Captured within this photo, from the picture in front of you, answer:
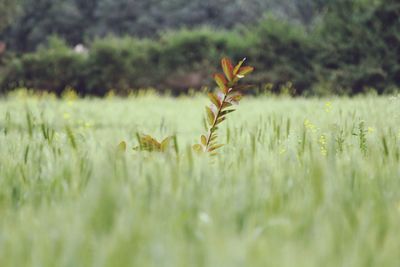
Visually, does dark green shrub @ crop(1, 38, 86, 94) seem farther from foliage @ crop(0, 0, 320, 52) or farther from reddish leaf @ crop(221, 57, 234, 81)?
foliage @ crop(0, 0, 320, 52)

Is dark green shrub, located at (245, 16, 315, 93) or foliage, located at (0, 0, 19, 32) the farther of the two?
foliage, located at (0, 0, 19, 32)

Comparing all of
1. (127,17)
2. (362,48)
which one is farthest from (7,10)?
(362,48)

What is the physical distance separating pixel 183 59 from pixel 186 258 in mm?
15862

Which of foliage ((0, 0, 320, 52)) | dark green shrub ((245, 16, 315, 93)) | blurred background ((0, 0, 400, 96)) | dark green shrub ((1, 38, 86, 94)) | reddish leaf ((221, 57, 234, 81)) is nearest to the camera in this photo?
reddish leaf ((221, 57, 234, 81))

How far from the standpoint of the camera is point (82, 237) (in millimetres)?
1239

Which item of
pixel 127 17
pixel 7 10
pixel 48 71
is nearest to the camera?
pixel 48 71

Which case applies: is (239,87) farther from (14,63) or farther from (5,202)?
(14,63)

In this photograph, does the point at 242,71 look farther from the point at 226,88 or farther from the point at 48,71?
the point at 48,71

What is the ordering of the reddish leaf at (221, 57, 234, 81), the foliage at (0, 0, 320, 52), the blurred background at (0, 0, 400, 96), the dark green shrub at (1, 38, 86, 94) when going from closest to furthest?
the reddish leaf at (221, 57, 234, 81)
the blurred background at (0, 0, 400, 96)
the dark green shrub at (1, 38, 86, 94)
the foliage at (0, 0, 320, 52)

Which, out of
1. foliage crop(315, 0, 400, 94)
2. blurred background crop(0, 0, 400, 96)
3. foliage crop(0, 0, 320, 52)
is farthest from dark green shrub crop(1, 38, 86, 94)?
foliage crop(0, 0, 320, 52)

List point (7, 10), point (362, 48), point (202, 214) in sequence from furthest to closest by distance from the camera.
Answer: point (7, 10) < point (362, 48) < point (202, 214)

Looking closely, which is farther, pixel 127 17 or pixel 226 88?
pixel 127 17

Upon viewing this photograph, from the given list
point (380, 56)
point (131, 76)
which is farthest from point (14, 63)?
point (380, 56)

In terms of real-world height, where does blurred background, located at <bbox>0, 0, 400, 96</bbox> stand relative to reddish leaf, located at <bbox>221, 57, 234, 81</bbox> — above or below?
above
